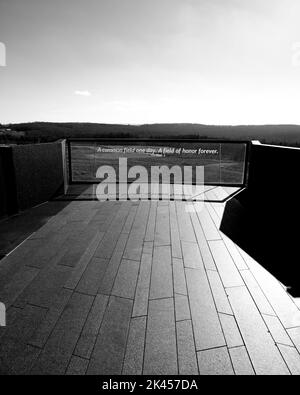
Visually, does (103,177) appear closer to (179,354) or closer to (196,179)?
(196,179)

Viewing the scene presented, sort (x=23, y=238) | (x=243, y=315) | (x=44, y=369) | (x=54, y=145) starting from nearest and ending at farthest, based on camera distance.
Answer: (x=44, y=369)
(x=243, y=315)
(x=23, y=238)
(x=54, y=145)

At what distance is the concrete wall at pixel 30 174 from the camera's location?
11.8 feet

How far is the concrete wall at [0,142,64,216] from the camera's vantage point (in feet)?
11.8

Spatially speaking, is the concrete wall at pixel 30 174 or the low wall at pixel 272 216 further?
the concrete wall at pixel 30 174

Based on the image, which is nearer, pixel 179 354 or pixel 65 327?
pixel 179 354

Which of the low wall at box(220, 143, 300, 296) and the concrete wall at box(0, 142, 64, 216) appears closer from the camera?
the low wall at box(220, 143, 300, 296)

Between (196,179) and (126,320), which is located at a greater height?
(196,179)

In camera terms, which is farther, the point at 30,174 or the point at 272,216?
the point at 30,174

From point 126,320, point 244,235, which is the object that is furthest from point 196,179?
point 126,320

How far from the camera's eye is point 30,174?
4016mm

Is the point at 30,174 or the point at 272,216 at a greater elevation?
the point at 30,174
